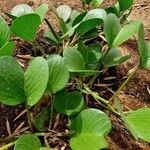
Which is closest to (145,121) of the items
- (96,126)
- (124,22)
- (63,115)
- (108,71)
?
(96,126)

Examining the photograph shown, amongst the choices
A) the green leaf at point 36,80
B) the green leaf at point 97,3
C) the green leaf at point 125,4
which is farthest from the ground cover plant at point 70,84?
the green leaf at point 97,3

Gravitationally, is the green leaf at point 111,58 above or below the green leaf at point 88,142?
above

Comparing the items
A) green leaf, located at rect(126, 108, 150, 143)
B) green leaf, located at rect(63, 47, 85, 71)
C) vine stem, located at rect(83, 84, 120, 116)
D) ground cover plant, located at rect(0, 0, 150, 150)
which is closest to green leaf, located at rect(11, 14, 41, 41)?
ground cover plant, located at rect(0, 0, 150, 150)

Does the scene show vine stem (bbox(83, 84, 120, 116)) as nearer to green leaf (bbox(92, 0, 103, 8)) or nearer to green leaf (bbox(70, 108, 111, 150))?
green leaf (bbox(70, 108, 111, 150))

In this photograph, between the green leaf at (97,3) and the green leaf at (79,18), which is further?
the green leaf at (97,3)

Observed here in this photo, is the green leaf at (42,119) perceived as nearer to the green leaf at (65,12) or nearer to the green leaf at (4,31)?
the green leaf at (4,31)

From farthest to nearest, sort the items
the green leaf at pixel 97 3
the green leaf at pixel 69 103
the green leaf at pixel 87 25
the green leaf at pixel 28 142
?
the green leaf at pixel 97 3
the green leaf at pixel 87 25
the green leaf at pixel 69 103
the green leaf at pixel 28 142

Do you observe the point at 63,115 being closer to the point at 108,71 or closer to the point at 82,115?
the point at 82,115
